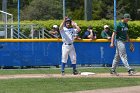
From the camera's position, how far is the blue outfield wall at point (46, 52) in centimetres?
2039

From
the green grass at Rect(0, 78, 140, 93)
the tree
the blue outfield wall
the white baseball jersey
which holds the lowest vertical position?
the green grass at Rect(0, 78, 140, 93)

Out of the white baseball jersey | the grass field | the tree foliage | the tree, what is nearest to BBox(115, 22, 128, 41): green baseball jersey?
the white baseball jersey

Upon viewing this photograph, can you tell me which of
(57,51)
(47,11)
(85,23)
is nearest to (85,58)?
(57,51)

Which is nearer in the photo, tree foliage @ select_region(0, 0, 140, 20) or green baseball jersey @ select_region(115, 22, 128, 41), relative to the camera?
green baseball jersey @ select_region(115, 22, 128, 41)

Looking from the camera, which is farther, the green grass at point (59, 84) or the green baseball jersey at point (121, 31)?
the green baseball jersey at point (121, 31)

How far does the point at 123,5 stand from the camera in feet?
196

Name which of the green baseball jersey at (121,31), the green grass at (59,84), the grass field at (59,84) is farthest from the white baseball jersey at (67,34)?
the green grass at (59,84)

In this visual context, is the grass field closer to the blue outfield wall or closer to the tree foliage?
the blue outfield wall

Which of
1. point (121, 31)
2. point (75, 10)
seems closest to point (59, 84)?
point (121, 31)

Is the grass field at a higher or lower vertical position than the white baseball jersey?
lower

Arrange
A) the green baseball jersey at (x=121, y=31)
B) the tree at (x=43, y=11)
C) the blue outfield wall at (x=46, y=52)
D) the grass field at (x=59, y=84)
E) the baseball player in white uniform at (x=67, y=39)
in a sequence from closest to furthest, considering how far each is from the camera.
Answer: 1. the grass field at (x=59, y=84)
2. the green baseball jersey at (x=121, y=31)
3. the baseball player in white uniform at (x=67, y=39)
4. the blue outfield wall at (x=46, y=52)
5. the tree at (x=43, y=11)

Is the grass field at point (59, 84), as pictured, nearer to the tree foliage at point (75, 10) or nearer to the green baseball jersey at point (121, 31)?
the green baseball jersey at point (121, 31)

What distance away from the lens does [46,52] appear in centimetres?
2061

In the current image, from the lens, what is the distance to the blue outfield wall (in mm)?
20391
